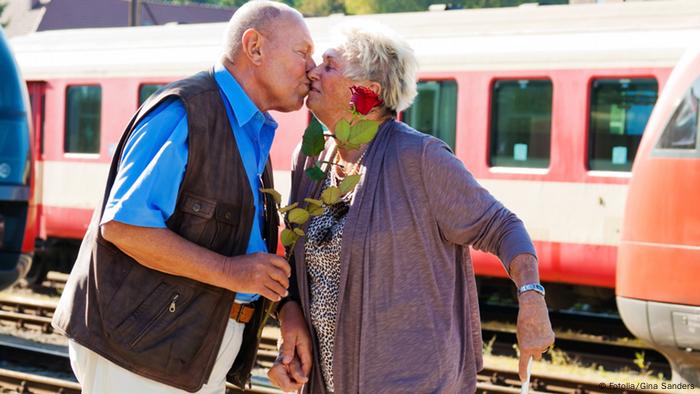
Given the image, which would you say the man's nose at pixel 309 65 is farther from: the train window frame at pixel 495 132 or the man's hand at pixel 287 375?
the train window frame at pixel 495 132

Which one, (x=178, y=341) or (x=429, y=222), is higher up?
(x=429, y=222)

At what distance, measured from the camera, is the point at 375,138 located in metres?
3.38

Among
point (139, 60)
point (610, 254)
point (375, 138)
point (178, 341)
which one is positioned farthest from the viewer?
point (139, 60)

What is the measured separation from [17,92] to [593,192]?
16.0ft

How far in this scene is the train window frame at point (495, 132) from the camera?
10250 millimetres

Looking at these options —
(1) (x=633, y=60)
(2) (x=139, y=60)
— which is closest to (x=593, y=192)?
(1) (x=633, y=60)

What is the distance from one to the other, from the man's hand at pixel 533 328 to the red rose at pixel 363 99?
2.27ft

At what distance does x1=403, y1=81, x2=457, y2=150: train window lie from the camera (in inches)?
424

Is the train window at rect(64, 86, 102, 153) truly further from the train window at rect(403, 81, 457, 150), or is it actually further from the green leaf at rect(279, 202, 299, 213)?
the green leaf at rect(279, 202, 299, 213)

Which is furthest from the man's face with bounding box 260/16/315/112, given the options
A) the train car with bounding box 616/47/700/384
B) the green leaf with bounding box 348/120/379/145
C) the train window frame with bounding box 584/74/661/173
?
the train window frame with bounding box 584/74/661/173

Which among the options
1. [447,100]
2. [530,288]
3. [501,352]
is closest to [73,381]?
[501,352]

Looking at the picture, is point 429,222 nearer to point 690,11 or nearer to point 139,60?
point 690,11

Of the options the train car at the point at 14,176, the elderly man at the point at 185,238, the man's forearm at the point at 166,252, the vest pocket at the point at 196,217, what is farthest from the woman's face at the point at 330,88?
the train car at the point at 14,176

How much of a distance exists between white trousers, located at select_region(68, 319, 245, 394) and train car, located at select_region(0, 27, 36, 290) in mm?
4989
